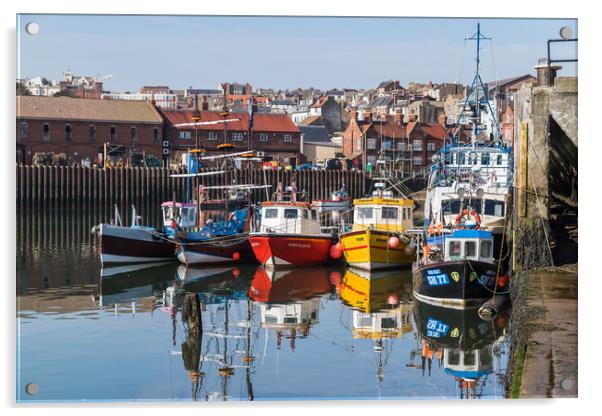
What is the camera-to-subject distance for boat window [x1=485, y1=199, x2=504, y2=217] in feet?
78.4

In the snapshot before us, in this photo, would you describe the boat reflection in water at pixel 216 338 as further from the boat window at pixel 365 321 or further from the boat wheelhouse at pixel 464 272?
the boat wheelhouse at pixel 464 272

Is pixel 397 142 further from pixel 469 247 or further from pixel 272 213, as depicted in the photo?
pixel 469 247

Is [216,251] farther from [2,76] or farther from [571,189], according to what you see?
[2,76]

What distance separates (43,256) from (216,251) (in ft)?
14.2

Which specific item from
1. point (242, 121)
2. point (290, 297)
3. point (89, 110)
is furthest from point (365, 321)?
point (242, 121)

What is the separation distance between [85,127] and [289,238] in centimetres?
2803

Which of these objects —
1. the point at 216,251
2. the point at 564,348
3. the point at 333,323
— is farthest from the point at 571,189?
the point at 216,251

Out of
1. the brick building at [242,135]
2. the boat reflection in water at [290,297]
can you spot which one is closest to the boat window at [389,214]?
the boat reflection in water at [290,297]

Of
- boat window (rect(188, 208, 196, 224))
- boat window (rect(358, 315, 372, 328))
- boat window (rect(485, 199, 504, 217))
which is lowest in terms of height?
boat window (rect(358, 315, 372, 328))

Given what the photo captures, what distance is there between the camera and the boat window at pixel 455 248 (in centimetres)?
1842

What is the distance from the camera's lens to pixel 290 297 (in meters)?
21.3

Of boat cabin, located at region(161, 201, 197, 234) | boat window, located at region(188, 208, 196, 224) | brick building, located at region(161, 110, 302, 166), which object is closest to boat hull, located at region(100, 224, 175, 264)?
boat cabin, located at region(161, 201, 197, 234)

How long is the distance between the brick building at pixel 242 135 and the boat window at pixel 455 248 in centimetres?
3613

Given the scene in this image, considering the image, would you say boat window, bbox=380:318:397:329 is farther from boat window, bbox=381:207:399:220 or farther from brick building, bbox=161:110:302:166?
brick building, bbox=161:110:302:166
